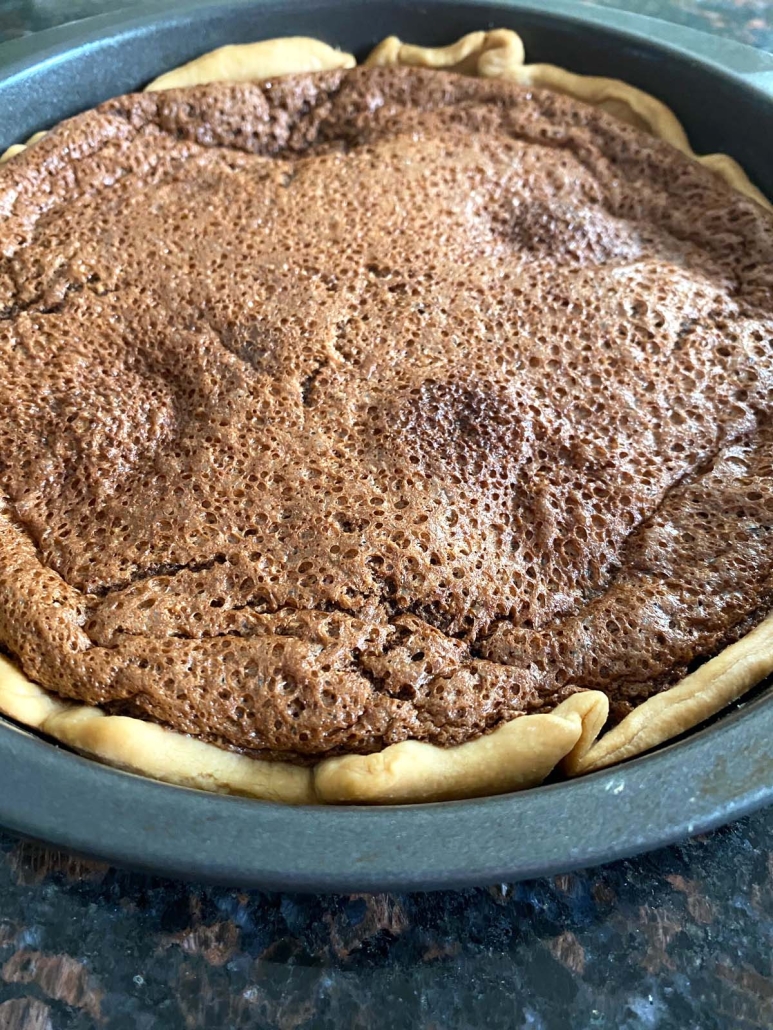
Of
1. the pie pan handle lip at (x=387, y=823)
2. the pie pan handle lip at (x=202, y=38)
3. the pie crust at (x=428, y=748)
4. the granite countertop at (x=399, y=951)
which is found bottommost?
the granite countertop at (x=399, y=951)

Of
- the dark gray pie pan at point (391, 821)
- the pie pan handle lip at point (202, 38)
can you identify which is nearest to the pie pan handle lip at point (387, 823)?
the dark gray pie pan at point (391, 821)

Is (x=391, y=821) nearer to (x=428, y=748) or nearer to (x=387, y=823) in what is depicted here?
(x=387, y=823)

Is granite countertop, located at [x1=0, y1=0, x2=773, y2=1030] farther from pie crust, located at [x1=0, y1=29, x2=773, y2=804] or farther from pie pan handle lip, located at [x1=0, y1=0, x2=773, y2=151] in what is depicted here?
pie pan handle lip, located at [x1=0, y1=0, x2=773, y2=151]

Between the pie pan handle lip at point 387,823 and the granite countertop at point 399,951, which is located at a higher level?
the pie pan handle lip at point 387,823

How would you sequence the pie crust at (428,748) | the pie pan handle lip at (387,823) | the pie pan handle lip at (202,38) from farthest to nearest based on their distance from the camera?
the pie pan handle lip at (202,38), the pie crust at (428,748), the pie pan handle lip at (387,823)

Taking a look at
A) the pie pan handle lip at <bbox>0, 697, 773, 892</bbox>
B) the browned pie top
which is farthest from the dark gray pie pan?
the browned pie top

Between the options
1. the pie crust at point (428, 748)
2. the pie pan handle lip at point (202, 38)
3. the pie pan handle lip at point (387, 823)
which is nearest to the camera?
the pie pan handle lip at point (387, 823)

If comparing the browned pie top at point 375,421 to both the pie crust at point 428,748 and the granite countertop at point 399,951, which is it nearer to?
the pie crust at point 428,748
